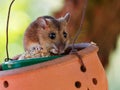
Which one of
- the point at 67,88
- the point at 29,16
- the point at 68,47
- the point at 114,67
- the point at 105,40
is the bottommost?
the point at 67,88

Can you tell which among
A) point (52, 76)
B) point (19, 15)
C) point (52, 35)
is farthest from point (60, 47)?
point (19, 15)

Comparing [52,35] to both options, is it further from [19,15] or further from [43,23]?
[19,15]

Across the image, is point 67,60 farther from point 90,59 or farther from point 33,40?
point 33,40

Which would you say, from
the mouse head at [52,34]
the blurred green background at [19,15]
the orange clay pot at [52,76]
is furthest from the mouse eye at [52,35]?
the blurred green background at [19,15]

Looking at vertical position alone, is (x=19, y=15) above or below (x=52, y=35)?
above

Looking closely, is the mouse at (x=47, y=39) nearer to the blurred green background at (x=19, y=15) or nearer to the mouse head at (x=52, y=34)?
the mouse head at (x=52, y=34)

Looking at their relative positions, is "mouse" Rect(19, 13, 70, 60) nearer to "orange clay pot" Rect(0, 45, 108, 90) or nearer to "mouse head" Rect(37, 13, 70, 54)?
"mouse head" Rect(37, 13, 70, 54)

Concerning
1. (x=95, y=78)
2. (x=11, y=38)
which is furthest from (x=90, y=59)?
(x=11, y=38)
